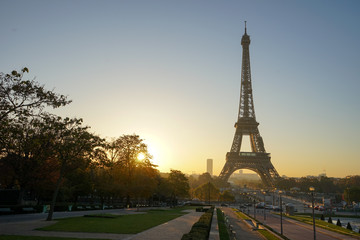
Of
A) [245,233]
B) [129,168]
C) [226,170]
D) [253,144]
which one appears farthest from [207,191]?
[245,233]

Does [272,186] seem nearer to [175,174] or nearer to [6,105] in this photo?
[175,174]

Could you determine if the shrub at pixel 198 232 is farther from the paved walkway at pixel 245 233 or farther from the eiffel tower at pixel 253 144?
the eiffel tower at pixel 253 144

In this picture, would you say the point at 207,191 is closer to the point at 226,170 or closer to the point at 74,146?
the point at 226,170

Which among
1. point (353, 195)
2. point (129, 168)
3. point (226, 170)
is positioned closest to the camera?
point (129, 168)

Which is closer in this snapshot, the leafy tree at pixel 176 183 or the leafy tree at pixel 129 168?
the leafy tree at pixel 129 168

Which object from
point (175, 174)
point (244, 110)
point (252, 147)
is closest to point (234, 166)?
point (252, 147)

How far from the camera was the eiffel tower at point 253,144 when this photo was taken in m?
106

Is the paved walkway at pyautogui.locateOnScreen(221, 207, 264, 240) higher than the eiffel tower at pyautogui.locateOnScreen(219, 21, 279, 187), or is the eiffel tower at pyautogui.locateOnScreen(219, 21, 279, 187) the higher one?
the eiffel tower at pyautogui.locateOnScreen(219, 21, 279, 187)

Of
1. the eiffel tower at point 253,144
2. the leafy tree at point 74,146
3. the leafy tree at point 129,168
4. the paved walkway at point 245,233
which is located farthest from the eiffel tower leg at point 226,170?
the leafy tree at point 74,146

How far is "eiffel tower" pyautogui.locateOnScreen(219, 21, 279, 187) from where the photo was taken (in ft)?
349

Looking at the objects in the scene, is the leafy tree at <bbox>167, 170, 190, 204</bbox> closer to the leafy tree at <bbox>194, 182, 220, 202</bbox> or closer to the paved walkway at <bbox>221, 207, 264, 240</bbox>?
the leafy tree at <bbox>194, 182, 220, 202</bbox>

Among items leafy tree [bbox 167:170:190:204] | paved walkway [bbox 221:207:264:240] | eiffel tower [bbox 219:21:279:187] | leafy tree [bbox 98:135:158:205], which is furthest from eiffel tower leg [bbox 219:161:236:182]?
paved walkway [bbox 221:207:264:240]

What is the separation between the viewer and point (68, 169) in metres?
32.6

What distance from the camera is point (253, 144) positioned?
11138 cm
